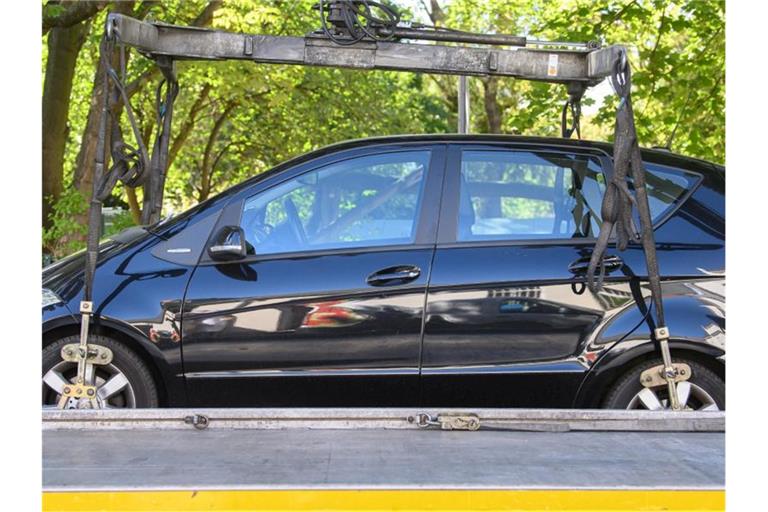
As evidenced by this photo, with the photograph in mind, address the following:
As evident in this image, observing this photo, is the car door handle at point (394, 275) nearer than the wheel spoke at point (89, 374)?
No

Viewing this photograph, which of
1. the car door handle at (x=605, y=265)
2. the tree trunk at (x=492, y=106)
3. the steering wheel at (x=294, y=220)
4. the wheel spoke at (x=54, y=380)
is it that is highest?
the tree trunk at (x=492, y=106)

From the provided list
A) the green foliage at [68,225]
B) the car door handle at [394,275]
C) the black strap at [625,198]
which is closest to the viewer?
the black strap at [625,198]

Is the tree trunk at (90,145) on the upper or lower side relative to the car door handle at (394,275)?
upper

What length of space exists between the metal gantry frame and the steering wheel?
2.24 ft

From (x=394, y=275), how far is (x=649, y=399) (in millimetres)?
1303

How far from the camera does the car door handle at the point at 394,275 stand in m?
4.51

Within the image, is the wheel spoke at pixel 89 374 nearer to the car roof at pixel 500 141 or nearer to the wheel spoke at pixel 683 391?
the car roof at pixel 500 141

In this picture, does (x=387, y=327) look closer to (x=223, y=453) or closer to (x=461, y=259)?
(x=461, y=259)

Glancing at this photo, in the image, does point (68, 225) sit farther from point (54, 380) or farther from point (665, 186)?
point (665, 186)

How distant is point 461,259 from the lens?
4.54m

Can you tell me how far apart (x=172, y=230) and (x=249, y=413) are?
1491mm

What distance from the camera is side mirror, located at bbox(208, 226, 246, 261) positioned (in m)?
4.59

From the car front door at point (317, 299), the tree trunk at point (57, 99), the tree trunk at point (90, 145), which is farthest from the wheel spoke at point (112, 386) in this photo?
the tree trunk at point (57, 99)

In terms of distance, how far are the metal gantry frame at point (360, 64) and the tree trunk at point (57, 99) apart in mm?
10483
